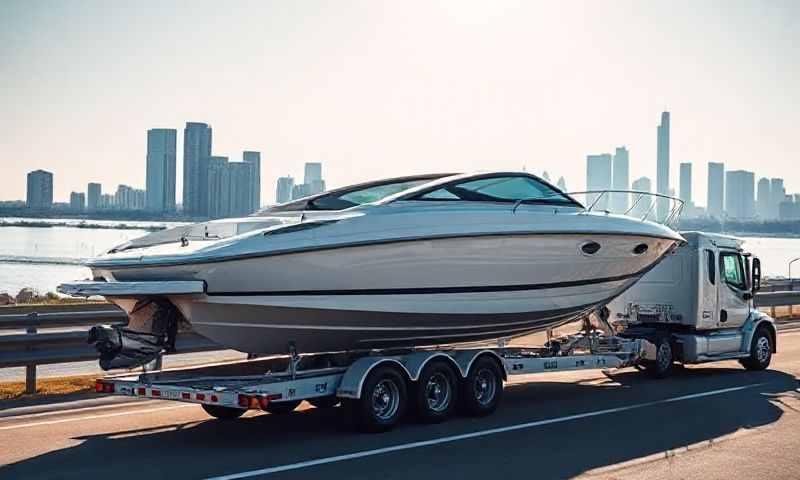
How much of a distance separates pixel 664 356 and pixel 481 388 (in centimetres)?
484

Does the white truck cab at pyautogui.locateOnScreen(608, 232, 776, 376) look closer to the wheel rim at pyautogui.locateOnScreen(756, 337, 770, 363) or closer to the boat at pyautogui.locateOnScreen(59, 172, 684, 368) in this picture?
the wheel rim at pyautogui.locateOnScreen(756, 337, 770, 363)

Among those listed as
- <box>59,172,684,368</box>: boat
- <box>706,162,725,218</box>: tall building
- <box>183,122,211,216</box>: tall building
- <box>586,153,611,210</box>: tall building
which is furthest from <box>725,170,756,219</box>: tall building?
<box>59,172,684,368</box>: boat

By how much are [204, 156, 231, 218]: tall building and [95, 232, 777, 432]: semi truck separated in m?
7.77

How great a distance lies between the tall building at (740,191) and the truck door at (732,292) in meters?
111

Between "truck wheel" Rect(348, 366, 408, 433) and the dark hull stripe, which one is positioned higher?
the dark hull stripe

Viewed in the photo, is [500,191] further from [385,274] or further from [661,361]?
[661,361]

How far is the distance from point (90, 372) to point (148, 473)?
27.4 ft

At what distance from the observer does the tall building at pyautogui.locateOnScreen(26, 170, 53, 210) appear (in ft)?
126

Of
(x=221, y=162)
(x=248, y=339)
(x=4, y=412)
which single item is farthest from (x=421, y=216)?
(x=221, y=162)

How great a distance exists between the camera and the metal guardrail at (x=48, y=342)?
12.2 meters

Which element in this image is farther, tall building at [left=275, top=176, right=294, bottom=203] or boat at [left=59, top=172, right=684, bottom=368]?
tall building at [left=275, top=176, right=294, bottom=203]

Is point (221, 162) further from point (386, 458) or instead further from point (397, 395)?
point (386, 458)

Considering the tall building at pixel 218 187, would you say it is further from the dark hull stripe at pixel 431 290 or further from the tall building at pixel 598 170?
the tall building at pixel 598 170

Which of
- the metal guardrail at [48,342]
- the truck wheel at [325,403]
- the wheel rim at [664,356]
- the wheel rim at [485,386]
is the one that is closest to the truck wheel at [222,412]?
the truck wheel at [325,403]
